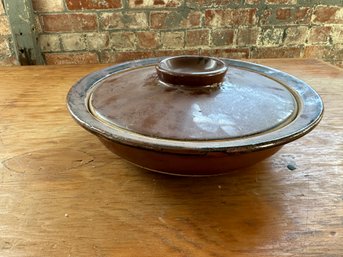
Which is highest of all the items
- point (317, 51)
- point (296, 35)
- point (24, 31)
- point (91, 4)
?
point (91, 4)

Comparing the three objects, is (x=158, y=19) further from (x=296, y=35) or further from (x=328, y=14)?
(x=328, y=14)

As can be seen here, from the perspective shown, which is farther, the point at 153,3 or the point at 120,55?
the point at 120,55

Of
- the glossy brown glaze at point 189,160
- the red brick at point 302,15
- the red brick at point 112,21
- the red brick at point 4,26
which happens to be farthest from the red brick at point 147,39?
the glossy brown glaze at point 189,160

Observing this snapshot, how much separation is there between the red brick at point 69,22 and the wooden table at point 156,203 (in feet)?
3.05

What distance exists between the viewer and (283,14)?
163 cm

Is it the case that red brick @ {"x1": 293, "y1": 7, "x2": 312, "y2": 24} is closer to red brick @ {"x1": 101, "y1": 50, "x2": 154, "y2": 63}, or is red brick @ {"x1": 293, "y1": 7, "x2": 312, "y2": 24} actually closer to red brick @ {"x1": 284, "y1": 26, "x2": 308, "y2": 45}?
red brick @ {"x1": 284, "y1": 26, "x2": 308, "y2": 45}

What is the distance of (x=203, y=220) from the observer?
508 mm

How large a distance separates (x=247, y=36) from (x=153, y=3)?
1.76ft

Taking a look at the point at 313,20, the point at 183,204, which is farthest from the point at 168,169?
the point at 313,20

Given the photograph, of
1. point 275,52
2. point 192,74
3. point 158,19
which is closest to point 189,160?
point 192,74

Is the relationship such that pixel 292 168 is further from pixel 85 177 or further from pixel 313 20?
pixel 313 20

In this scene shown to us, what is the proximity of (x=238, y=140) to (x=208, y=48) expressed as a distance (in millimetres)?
1284

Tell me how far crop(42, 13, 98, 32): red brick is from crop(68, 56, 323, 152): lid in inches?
37.0

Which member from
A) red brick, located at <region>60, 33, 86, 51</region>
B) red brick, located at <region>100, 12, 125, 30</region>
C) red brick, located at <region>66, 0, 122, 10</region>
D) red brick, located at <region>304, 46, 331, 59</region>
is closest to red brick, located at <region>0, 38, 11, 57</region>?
red brick, located at <region>60, 33, 86, 51</region>
